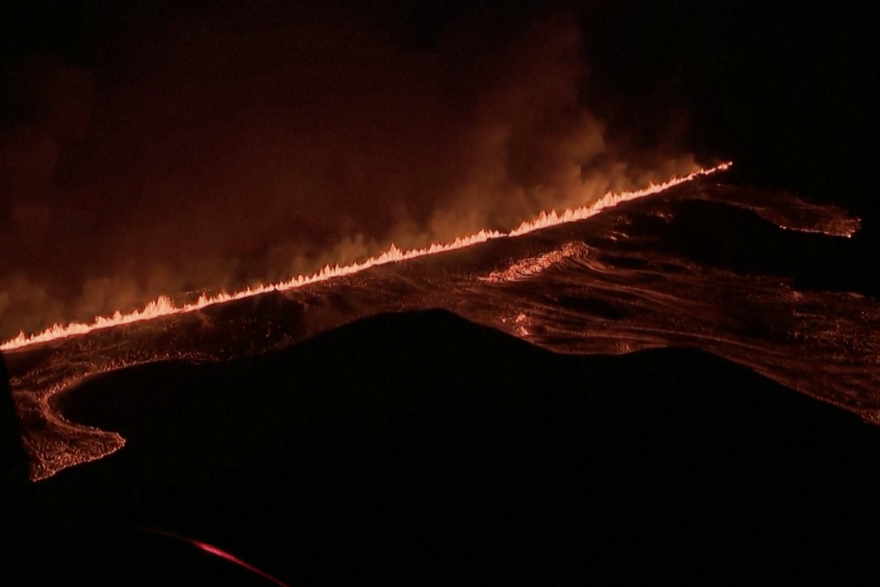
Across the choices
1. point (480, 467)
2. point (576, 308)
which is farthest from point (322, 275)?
point (480, 467)

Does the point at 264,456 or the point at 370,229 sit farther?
the point at 370,229

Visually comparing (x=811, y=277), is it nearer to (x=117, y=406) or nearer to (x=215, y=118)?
(x=117, y=406)

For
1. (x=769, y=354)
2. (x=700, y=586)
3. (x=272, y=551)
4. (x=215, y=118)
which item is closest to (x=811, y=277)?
(x=769, y=354)

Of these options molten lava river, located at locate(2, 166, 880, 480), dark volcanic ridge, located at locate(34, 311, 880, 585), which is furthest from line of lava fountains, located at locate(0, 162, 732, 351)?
dark volcanic ridge, located at locate(34, 311, 880, 585)

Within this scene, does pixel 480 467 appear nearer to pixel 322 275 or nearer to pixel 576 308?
pixel 576 308

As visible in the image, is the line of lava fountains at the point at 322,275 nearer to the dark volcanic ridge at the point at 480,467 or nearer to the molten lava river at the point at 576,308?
the molten lava river at the point at 576,308


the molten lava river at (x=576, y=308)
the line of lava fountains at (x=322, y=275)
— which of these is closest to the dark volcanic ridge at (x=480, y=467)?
the molten lava river at (x=576, y=308)

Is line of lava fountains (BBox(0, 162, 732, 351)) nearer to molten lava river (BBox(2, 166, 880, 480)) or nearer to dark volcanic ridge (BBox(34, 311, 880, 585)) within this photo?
molten lava river (BBox(2, 166, 880, 480))

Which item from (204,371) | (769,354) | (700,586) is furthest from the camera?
(769,354)
